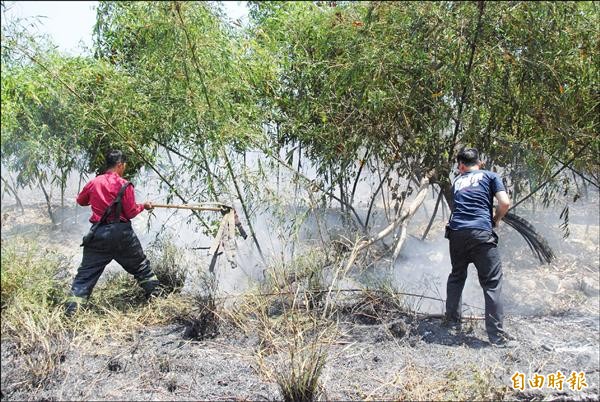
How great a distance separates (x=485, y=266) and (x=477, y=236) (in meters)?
0.22

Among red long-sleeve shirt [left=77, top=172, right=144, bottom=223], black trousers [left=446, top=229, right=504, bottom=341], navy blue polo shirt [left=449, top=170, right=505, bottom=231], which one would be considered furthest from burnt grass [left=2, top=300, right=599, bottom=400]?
red long-sleeve shirt [left=77, top=172, right=144, bottom=223]

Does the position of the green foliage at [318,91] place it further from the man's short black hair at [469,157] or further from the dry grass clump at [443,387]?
the dry grass clump at [443,387]

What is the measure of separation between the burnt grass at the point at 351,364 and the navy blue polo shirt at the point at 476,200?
2.54 feet

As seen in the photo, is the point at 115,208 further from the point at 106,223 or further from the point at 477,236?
the point at 477,236

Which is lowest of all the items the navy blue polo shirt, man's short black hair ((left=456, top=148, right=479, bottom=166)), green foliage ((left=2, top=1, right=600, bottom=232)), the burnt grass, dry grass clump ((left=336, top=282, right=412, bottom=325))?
the burnt grass

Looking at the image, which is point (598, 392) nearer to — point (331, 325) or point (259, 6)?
point (331, 325)

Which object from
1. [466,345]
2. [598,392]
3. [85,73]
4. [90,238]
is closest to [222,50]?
[85,73]

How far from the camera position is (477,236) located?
4387mm

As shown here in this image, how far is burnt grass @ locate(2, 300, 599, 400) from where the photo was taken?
3.51 metres

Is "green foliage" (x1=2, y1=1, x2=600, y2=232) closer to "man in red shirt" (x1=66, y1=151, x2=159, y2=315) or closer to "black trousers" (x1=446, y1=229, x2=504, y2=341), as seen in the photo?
"man in red shirt" (x1=66, y1=151, x2=159, y2=315)

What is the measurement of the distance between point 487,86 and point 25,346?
11.7 feet

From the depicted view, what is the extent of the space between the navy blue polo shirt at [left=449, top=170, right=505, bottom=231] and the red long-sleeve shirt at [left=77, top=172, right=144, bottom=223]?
2333 millimetres

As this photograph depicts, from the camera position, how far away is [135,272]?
4730 millimetres

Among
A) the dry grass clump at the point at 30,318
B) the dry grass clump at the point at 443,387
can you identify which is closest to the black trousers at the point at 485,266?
the dry grass clump at the point at 443,387
